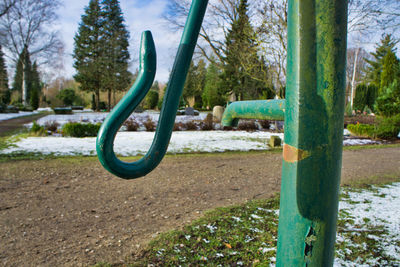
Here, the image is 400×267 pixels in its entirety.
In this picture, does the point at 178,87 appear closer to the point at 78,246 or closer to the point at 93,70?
Result: the point at 78,246

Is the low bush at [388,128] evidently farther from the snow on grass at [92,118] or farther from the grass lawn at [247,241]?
the snow on grass at [92,118]

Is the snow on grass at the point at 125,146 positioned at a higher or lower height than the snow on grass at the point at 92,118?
lower

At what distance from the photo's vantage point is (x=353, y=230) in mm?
2504

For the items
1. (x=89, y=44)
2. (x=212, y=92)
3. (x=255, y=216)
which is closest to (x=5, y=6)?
(x=89, y=44)

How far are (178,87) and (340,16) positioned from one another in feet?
1.09

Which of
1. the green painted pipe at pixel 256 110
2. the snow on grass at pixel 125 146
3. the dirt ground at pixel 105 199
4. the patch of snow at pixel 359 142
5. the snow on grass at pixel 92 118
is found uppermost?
the green painted pipe at pixel 256 110

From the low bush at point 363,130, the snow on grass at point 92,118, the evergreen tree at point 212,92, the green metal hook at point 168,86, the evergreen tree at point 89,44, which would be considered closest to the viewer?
the green metal hook at point 168,86

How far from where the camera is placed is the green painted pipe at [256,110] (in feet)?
2.01

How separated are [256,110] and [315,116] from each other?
16 centimetres

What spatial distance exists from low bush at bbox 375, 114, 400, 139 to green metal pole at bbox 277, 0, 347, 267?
1071cm

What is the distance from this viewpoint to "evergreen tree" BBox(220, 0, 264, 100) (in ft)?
37.9

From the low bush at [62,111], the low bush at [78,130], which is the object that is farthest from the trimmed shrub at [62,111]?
the low bush at [78,130]

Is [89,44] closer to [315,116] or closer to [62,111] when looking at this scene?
[62,111]

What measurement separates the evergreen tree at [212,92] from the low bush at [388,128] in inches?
704
